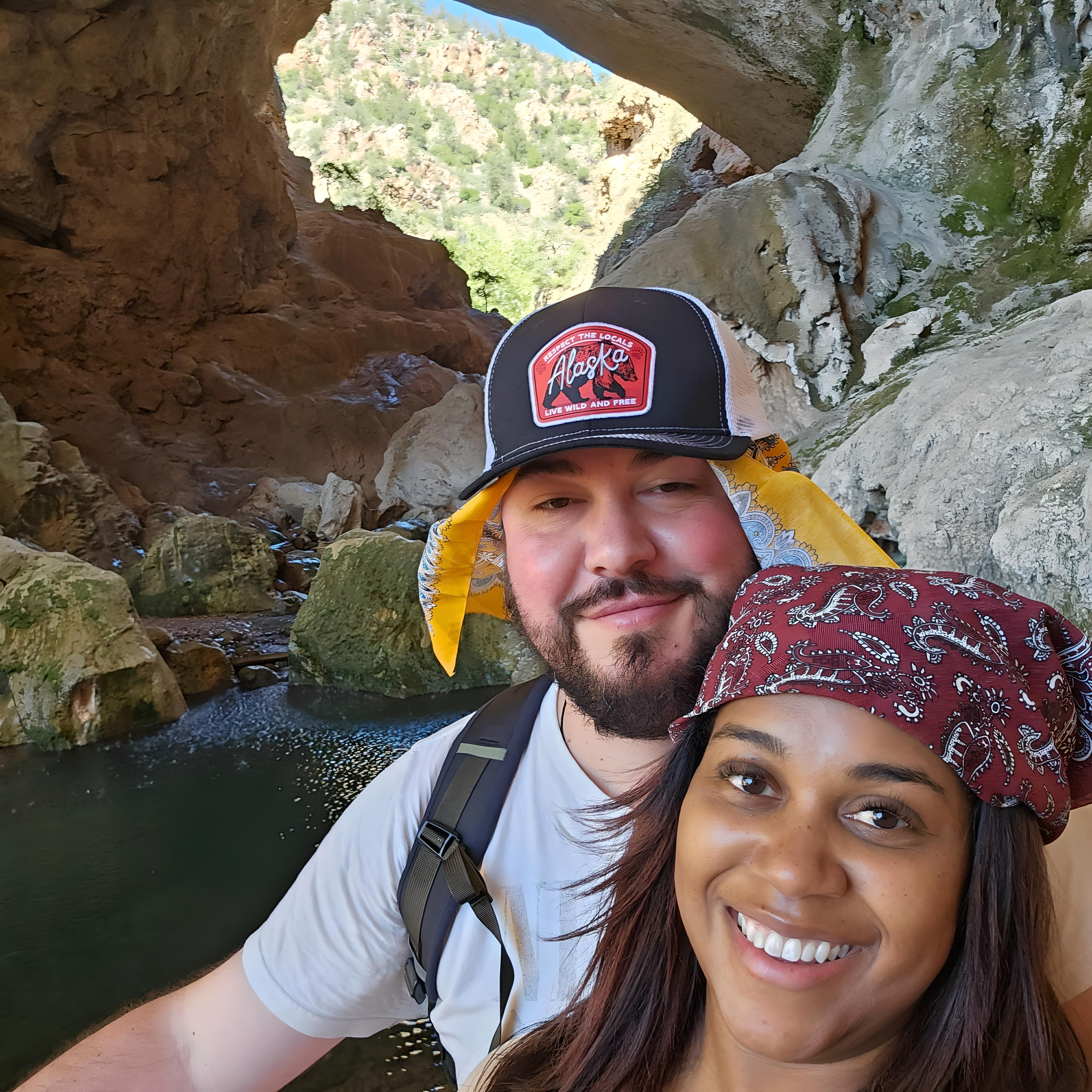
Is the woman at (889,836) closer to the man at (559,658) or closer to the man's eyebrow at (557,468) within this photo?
the man at (559,658)

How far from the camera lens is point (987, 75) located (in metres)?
4.56

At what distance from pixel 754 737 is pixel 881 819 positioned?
116mm

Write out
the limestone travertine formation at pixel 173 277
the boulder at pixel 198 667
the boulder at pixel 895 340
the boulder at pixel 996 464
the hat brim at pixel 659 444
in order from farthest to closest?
1. the limestone travertine formation at pixel 173 277
2. the boulder at pixel 198 667
3. the boulder at pixel 895 340
4. the boulder at pixel 996 464
5. the hat brim at pixel 659 444

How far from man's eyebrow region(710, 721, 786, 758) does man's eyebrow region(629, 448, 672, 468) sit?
367 mm

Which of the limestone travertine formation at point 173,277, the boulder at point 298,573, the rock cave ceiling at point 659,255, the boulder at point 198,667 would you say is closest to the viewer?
the rock cave ceiling at point 659,255

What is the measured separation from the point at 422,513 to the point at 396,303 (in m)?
6.87

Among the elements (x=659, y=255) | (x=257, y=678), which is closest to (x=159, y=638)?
(x=257, y=678)

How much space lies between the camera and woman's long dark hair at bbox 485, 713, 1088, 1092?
2.25 ft

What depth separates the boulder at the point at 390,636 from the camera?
505 cm

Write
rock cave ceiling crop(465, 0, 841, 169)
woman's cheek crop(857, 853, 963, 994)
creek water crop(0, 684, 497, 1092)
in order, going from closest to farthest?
woman's cheek crop(857, 853, 963, 994) → creek water crop(0, 684, 497, 1092) → rock cave ceiling crop(465, 0, 841, 169)

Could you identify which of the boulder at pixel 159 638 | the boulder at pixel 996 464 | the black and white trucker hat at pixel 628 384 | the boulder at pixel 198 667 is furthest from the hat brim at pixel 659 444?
the boulder at pixel 159 638

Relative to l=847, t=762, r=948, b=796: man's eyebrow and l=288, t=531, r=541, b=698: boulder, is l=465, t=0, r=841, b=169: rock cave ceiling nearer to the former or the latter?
l=288, t=531, r=541, b=698: boulder

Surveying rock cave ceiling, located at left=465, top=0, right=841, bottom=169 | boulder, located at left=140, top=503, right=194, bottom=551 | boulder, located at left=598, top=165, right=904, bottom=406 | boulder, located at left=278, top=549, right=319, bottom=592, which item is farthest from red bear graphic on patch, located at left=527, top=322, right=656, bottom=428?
boulder, located at left=140, top=503, right=194, bottom=551

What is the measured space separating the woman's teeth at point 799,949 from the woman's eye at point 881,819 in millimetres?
94
